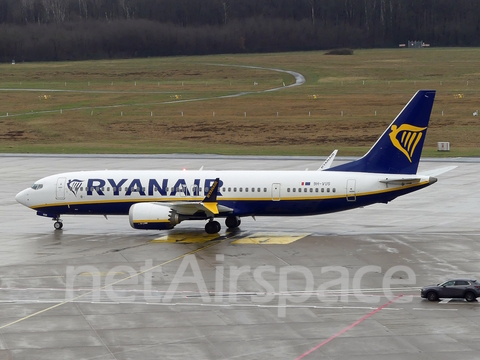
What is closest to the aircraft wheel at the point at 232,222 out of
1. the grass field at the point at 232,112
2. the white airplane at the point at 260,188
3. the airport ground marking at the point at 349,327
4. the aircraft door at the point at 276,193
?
the white airplane at the point at 260,188

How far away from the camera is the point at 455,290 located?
3347 centimetres

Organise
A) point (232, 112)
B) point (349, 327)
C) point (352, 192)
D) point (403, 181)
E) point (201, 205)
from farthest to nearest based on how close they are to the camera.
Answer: point (232, 112) → point (352, 192) → point (403, 181) → point (201, 205) → point (349, 327)

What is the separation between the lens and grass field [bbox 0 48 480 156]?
110 meters

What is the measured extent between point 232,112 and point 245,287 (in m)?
105

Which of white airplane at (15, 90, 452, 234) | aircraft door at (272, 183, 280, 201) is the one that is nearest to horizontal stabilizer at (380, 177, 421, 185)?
white airplane at (15, 90, 452, 234)

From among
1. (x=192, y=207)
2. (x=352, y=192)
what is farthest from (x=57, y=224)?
(x=352, y=192)

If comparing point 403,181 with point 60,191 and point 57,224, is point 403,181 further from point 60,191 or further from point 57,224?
point 57,224

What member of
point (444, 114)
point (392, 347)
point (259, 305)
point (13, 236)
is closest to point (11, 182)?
point (13, 236)

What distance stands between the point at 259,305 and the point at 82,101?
13335cm

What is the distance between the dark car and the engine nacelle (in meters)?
18.5

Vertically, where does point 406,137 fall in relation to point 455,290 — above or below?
above

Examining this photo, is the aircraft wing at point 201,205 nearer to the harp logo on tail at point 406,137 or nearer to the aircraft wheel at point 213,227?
the aircraft wheel at point 213,227

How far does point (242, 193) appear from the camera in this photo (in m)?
49.1

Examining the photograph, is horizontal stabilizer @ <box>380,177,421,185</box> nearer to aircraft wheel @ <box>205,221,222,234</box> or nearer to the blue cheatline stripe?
the blue cheatline stripe
